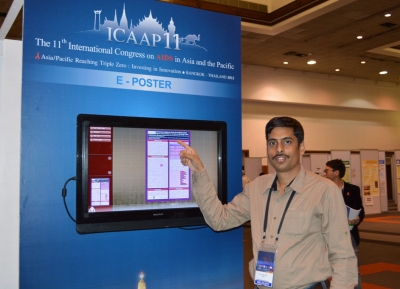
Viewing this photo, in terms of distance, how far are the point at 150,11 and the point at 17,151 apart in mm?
1099

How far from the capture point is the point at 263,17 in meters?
9.53

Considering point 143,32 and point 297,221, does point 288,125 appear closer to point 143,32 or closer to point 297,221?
point 297,221

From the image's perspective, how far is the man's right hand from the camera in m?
2.18

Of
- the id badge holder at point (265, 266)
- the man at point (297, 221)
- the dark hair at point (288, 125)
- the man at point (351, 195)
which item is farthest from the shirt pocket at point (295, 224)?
the man at point (351, 195)

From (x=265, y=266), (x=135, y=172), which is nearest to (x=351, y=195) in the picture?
(x=265, y=266)

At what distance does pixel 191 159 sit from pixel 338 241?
815 mm

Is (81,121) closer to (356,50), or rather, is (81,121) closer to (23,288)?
(23,288)

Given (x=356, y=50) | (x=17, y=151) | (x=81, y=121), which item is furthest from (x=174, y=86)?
(x=356, y=50)

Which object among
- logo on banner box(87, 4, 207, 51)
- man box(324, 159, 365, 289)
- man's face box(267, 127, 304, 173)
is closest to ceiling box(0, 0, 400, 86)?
man box(324, 159, 365, 289)

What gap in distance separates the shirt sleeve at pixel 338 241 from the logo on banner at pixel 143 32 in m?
1.28

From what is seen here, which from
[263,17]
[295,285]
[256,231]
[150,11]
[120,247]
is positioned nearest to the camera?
[295,285]

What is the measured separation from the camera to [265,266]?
1961mm

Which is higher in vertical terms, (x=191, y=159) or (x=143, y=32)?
(x=143, y=32)

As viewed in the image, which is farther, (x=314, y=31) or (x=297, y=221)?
(x=314, y=31)
